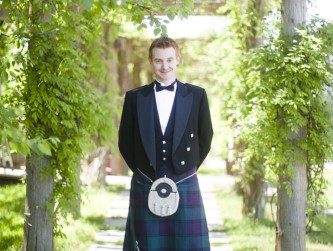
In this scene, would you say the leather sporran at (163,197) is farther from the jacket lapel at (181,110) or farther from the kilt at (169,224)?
the jacket lapel at (181,110)

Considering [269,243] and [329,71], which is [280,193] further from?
[269,243]

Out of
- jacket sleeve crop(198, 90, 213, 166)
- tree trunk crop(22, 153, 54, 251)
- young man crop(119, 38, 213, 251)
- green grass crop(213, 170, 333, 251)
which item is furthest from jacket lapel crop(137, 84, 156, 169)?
green grass crop(213, 170, 333, 251)

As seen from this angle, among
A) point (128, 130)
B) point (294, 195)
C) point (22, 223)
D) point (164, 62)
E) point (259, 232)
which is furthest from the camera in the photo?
point (259, 232)

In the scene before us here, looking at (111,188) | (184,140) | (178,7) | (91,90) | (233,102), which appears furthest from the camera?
(111,188)

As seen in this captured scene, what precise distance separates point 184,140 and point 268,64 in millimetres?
1686

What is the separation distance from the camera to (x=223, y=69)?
870 centimetres

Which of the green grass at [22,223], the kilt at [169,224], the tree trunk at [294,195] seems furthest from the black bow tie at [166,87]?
the green grass at [22,223]

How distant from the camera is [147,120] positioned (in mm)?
4301

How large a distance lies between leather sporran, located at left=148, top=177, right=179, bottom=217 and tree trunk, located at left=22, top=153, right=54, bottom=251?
5.88 ft

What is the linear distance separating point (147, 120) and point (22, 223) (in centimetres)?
381

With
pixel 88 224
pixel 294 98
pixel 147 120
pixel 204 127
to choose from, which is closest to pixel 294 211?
pixel 294 98

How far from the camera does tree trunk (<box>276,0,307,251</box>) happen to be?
578 cm

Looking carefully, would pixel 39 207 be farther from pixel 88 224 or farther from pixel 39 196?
pixel 88 224

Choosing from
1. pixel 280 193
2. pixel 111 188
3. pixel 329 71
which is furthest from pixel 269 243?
pixel 111 188
